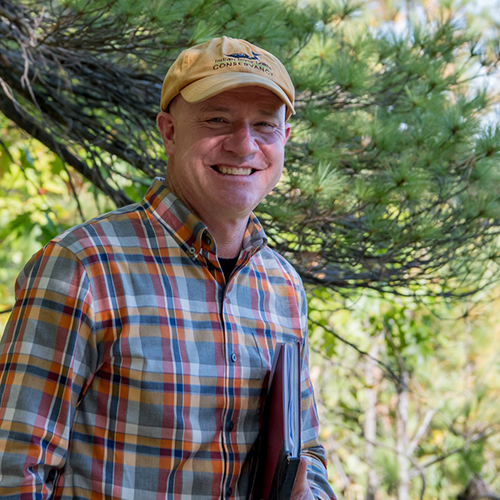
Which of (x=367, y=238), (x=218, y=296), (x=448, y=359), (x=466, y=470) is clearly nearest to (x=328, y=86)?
(x=367, y=238)

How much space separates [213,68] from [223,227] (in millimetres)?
317

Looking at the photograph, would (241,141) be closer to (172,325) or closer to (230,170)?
(230,170)

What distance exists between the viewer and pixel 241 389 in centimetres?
129

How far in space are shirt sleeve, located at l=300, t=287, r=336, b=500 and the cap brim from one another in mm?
492

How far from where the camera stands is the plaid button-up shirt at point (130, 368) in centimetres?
113

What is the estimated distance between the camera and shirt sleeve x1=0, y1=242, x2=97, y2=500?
3.60 feet

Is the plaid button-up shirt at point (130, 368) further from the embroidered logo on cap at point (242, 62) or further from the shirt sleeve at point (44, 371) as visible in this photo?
the embroidered logo on cap at point (242, 62)

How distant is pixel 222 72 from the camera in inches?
52.7

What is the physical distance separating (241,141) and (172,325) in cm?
39

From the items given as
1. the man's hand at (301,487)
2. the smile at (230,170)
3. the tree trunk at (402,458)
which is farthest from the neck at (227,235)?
the tree trunk at (402,458)

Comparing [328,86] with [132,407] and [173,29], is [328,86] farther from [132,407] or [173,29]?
[132,407]

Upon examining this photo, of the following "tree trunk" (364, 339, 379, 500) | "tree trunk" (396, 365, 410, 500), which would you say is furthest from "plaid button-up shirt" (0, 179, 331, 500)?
"tree trunk" (364, 339, 379, 500)

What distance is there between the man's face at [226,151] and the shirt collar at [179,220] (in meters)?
0.03

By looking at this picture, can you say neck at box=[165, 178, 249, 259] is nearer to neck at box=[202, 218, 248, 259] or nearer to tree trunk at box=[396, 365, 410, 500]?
neck at box=[202, 218, 248, 259]
